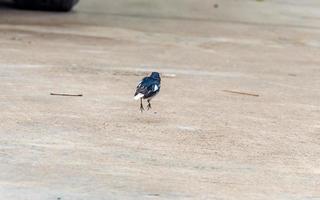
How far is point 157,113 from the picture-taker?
9406mm

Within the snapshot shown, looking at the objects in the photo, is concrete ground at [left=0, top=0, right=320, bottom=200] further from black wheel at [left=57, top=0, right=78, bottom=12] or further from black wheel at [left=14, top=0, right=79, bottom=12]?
black wheel at [left=14, top=0, right=79, bottom=12]

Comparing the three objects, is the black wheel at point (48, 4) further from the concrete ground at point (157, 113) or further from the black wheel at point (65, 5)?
the concrete ground at point (157, 113)

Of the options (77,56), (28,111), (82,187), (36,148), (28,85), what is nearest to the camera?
(82,187)

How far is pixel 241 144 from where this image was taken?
8.18 metres

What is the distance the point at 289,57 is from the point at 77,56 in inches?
127

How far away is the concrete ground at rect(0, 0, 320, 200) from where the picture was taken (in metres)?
6.73

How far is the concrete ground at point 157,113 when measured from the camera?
6.73m

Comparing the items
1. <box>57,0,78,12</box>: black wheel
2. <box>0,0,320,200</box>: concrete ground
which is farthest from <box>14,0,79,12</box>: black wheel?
<box>0,0,320,200</box>: concrete ground

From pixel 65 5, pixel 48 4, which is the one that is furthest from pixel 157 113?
pixel 48 4

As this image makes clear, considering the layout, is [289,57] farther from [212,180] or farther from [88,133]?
[212,180]

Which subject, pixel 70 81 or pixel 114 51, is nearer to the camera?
pixel 70 81

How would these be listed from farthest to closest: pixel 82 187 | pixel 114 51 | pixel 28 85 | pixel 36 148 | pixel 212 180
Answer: pixel 114 51 → pixel 28 85 → pixel 36 148 → pixel 212 180 → pixel 82 187

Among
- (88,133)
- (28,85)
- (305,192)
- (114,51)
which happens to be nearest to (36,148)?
(88,133)

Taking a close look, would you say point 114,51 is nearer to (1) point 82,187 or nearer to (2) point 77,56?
(2) point 77,56
